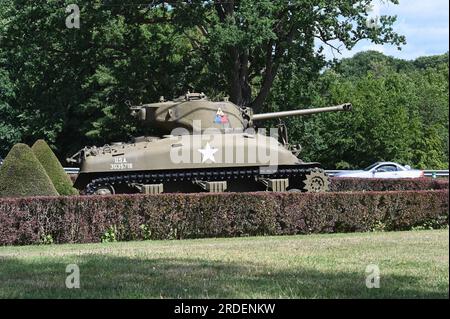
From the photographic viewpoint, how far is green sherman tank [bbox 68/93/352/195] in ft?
59.6

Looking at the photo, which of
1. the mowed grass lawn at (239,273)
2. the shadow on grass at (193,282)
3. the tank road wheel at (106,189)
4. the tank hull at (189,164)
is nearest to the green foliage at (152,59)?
the tank hull at (189,164)

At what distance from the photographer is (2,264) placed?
30.2ft

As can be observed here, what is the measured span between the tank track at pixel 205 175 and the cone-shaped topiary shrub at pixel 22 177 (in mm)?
1495

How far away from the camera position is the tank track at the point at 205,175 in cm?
1809

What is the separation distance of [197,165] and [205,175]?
1.38ft

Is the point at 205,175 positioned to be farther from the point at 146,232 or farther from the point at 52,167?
the point at 52,167

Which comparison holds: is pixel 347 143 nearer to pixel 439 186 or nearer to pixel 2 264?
A: pixel 439 186


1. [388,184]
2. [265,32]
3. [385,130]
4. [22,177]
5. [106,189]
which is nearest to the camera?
[22,177]

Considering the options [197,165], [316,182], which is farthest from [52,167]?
[316,182]

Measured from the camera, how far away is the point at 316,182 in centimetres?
1856

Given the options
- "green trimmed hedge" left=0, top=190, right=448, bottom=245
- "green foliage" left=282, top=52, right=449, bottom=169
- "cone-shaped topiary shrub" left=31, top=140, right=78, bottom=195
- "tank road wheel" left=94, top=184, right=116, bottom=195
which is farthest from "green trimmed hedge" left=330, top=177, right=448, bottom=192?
"green foliage" left=282, top=52, right=449, bottom=169

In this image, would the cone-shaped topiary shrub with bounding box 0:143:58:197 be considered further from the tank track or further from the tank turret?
the tank turret
